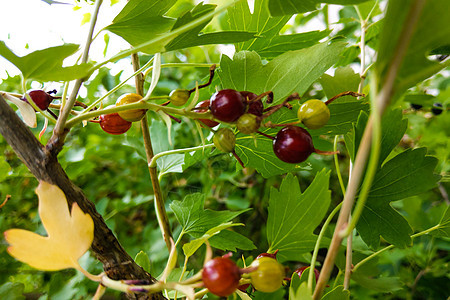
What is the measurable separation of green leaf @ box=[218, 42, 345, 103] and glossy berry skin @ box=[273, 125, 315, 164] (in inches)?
2.7

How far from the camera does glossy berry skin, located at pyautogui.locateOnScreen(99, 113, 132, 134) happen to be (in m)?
0.53

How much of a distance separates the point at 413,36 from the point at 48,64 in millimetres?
339

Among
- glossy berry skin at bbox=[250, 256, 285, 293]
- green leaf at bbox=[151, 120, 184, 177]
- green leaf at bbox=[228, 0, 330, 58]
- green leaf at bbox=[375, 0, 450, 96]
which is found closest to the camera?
green leaf at bbox=[375, 0, 450, 96]

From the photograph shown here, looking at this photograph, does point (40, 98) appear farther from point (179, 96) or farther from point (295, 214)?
point (295, 214)

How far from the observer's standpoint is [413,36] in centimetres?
25

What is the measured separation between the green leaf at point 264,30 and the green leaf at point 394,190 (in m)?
0.25

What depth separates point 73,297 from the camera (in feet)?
2.60

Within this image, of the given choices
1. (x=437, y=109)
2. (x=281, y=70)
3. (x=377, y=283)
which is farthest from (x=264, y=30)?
(x=437, y=109)

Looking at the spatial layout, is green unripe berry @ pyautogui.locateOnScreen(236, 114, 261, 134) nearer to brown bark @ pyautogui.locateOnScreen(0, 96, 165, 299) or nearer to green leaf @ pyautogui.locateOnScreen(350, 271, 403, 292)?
brown bark @ pyautogui.locateOnScreen(0, 96, 165, 299)

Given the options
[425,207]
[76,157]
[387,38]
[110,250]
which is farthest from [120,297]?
[425,207]

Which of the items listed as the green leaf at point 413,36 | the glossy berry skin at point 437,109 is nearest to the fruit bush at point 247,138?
the green leaf at point 413,36

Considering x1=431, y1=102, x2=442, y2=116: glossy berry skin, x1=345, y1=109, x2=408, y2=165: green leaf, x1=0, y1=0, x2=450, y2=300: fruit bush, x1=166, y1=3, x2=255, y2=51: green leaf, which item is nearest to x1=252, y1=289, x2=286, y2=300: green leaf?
x1=0, y1=0, x2=450, y2=300: fruit bush

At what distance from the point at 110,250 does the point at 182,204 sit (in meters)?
0.22

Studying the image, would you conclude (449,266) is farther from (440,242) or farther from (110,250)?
(110,250)
